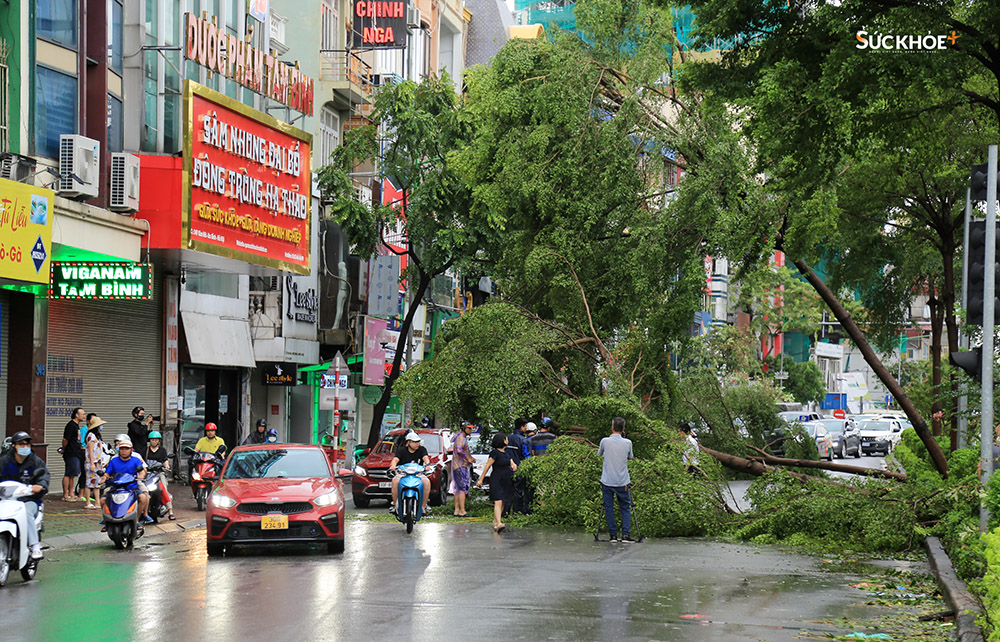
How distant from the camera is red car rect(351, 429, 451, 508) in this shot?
91.7 ft

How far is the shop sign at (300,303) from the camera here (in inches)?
1638

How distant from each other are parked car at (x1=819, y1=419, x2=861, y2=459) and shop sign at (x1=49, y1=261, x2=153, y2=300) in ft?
124

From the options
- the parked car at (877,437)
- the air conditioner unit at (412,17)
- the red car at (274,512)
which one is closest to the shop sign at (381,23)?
the air conditioner unit at (412,17)

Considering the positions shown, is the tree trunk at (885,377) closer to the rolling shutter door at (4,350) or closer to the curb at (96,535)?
the curb at (96,535)

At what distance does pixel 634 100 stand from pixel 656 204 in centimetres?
241

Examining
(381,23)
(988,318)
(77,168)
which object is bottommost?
(988,318)

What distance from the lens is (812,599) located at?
13.5m

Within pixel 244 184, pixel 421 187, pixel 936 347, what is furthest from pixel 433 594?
pixel 421 187

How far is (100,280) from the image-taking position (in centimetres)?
2716

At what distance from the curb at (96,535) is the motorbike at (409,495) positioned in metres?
3.96

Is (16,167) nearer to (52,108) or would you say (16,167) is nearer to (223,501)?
(52,108)

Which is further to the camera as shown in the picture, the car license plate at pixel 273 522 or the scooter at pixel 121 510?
the scooter at pixel 121 510

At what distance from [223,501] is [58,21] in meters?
13.7

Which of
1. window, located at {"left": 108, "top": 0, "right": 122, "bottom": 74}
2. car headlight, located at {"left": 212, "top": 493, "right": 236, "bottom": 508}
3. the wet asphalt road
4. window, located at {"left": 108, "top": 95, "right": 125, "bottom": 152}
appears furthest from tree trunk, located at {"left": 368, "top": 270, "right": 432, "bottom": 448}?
car headlight, located at {"left": 212, "top": 493, "right": 236, "bottom": 508}
